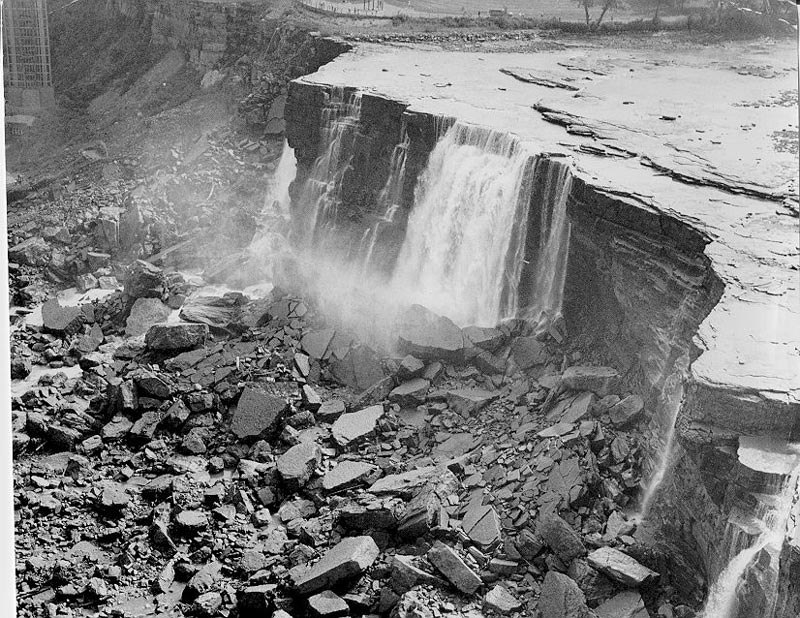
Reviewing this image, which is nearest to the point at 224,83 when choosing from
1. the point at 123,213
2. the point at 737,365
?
the point at 123,213

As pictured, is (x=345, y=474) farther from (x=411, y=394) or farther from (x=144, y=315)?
(x=144, y=315)


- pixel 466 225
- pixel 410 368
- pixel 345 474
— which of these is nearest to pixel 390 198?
pixel 466 225

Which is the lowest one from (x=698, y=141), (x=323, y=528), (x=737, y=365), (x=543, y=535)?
(x=323, y=528)

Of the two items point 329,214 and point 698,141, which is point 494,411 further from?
point 329,214

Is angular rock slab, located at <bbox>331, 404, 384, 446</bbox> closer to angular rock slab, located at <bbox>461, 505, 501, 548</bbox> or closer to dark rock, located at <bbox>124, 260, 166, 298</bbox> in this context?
angular rock slab, located at <bbox>461, 505, 501, 548</bbox>

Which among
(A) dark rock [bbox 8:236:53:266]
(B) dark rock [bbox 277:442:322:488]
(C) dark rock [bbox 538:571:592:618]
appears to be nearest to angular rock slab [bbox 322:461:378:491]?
(B) dark rock [bbox 277:442:322:488]

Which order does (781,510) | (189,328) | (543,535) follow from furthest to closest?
(189,328) → (543,535) → (781,510)
